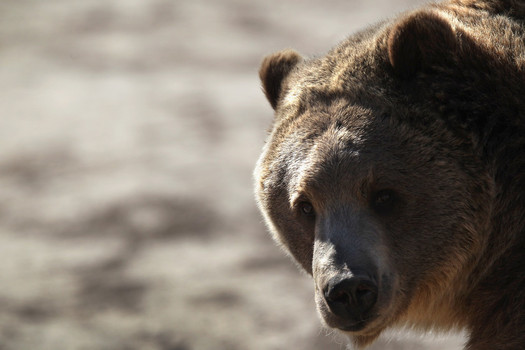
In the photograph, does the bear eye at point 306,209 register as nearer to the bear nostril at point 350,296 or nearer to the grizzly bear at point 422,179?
the grizzly bear at point 422,179

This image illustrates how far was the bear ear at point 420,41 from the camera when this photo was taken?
4.73 m

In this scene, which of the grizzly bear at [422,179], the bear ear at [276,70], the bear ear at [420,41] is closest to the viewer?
the grizzly bear at [422,179]

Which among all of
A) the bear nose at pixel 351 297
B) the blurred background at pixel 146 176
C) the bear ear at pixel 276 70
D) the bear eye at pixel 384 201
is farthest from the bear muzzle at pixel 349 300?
the blurred background at pixel 146 176

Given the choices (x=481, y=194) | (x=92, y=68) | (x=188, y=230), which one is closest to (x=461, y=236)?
(x=481, y=194)

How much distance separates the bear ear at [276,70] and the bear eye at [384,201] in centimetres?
A: 135

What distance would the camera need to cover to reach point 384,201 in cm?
467

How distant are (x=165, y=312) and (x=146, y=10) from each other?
25.7 ft

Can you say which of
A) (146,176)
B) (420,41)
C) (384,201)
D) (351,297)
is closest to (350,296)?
(351,297)

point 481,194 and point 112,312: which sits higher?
point 112,312

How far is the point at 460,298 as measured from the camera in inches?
195

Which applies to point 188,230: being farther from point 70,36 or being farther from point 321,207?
point 70,36

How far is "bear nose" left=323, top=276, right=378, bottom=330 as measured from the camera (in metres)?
4.38

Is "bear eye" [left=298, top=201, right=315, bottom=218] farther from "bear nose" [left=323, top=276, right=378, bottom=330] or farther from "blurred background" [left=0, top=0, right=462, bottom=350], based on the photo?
"blurred background" [left=0, top=0, right=462, bottom=350]

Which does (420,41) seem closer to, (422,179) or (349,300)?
(422,179)
